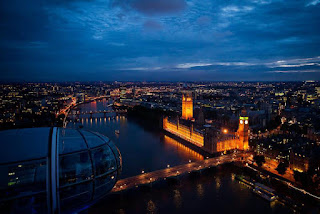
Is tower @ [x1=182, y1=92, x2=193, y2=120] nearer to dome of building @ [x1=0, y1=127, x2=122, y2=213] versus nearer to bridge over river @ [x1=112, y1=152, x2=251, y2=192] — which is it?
bridge over river @ [x1=112, y1=152, x2=251, y2=192]

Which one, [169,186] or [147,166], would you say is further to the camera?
[147,166]

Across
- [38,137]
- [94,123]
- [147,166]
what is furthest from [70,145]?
[94,123]

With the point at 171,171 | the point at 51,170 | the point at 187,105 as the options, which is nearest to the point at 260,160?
the point at 171,171

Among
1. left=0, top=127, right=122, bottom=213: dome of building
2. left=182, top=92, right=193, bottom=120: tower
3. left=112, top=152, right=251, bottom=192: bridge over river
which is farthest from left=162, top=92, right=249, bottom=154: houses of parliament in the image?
left=0, top=127, right=122, bottom=213: dome of building

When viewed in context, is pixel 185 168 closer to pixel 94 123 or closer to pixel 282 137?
pixel 282 137

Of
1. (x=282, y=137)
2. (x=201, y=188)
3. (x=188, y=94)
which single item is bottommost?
(x=201, y=188)

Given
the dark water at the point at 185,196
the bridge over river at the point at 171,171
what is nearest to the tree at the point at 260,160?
the bridge over river at the point at 171,171
